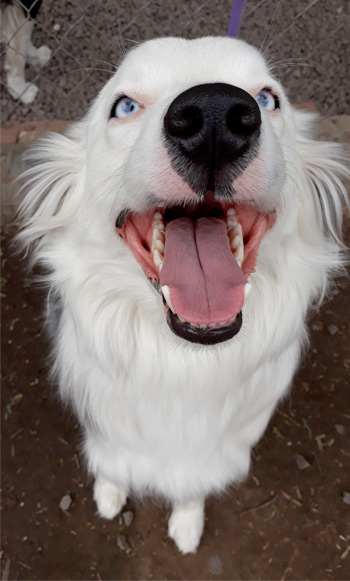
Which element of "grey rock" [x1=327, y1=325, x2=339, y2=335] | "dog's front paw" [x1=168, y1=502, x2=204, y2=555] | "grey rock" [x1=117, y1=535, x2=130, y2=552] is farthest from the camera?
"grey rock" [x1=327, y1=325, x2=339, y2=335]

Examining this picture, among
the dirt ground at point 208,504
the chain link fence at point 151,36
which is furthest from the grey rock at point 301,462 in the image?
the chain link fence at point 151,36

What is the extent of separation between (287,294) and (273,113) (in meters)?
0.64

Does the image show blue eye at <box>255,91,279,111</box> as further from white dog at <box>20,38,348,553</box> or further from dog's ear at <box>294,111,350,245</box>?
dog's ear at <box>294,111,350,245</box>

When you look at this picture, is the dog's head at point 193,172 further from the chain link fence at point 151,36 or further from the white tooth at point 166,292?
the chain link fence at point 151,36

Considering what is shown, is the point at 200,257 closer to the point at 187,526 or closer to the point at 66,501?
the point at 187,526

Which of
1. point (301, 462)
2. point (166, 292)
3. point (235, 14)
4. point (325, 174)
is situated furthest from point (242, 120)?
point (301, 462)

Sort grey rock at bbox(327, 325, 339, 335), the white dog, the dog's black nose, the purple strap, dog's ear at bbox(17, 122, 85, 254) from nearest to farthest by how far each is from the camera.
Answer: the dog's black nose, the white dog, dog's ear at bbox(17, 122, 85, 254), the purple strap, grey rock at bbox(327, 325, 339, 335)

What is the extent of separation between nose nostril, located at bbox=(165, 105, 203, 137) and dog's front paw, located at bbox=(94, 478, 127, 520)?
2016 mm

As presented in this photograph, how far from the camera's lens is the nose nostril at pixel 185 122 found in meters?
1.16

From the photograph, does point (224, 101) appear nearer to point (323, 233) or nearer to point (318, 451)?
point (323, 233)

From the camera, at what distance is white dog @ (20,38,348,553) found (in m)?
1.28

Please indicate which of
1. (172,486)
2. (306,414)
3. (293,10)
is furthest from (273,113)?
(293,10)

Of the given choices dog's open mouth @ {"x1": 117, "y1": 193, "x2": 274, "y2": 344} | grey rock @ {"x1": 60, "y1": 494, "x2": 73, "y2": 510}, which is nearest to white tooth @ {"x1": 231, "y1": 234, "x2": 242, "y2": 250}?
dog's open mouth @ {"x1": 117, "y1": 193, "x2": 274, "y2": 344}

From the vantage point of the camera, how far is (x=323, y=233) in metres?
1.96
